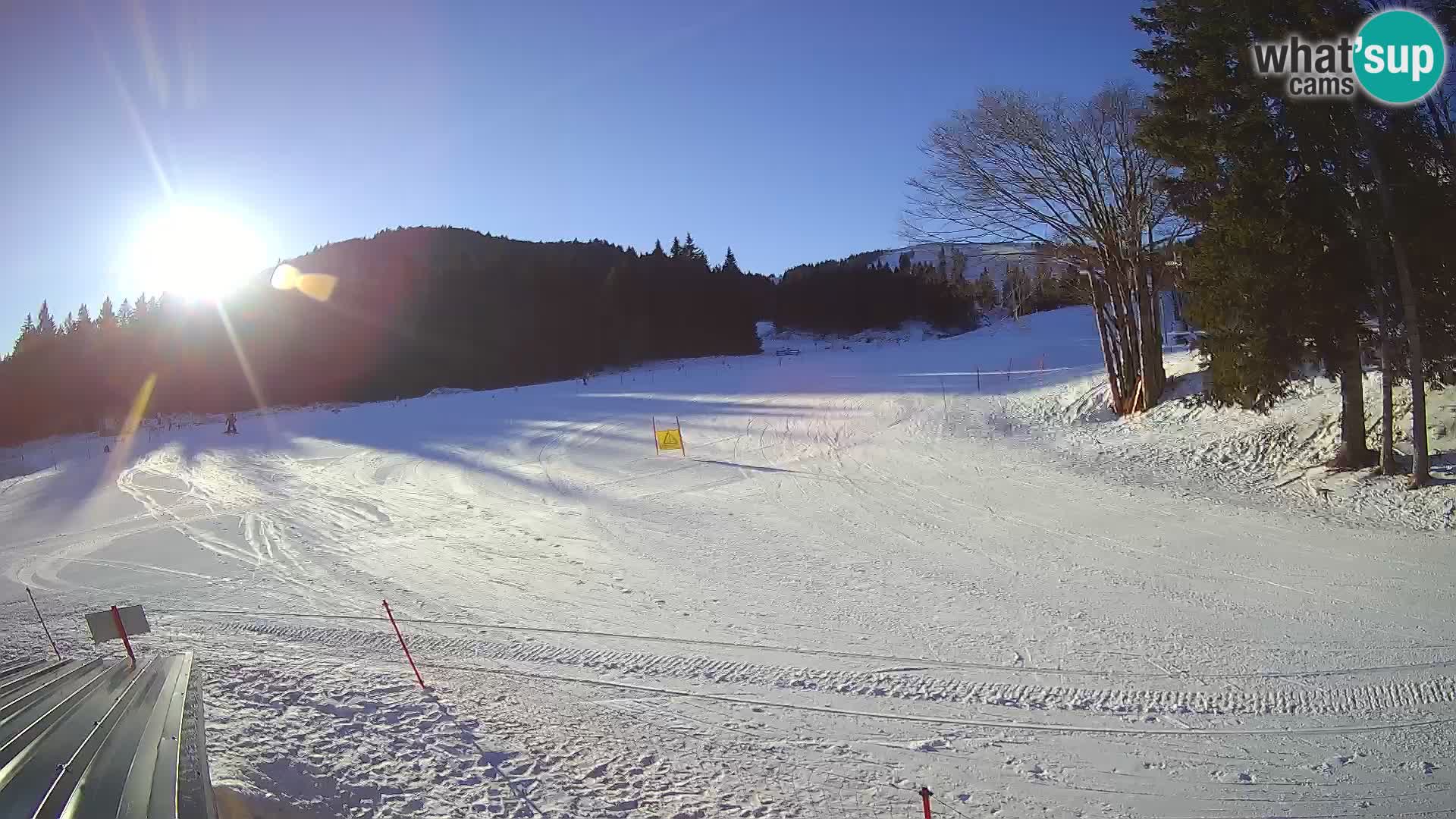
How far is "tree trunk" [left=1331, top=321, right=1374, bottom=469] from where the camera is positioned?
35.0 ft

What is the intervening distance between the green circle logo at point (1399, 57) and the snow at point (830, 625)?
15.6 feet

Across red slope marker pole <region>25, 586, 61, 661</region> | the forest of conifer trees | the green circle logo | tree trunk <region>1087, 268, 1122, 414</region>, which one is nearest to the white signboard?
red slope marker pole <region>25, 586, 61, 661</region>

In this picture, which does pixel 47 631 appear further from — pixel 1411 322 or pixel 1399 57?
pixel 1399 57

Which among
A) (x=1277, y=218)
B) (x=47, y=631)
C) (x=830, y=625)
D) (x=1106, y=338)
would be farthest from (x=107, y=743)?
(x=1106, y=338)

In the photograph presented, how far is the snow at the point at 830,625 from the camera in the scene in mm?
5289

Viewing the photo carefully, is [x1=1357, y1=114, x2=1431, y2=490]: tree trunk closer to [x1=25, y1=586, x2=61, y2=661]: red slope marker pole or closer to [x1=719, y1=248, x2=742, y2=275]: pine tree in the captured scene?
[x1=25, y1=586, x2=61, y2=661]: red slope marker pole

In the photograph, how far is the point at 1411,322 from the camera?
9.75m

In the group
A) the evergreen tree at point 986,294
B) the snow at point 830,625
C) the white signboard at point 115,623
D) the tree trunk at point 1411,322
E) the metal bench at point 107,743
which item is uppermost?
the evergreen tree at point 986,294

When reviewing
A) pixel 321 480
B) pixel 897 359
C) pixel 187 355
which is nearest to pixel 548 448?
pixel 321 480

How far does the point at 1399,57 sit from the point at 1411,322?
11.1ft

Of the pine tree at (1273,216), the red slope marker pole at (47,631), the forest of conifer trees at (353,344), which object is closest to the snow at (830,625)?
the red slope marker pole at (47,631)

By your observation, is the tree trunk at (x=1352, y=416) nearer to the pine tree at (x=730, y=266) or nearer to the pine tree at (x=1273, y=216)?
the pine tree at (x=1273, y=216)

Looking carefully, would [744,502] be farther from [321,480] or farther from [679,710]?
[321,480]

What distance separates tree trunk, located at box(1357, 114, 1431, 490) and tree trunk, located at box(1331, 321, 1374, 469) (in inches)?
27.5
